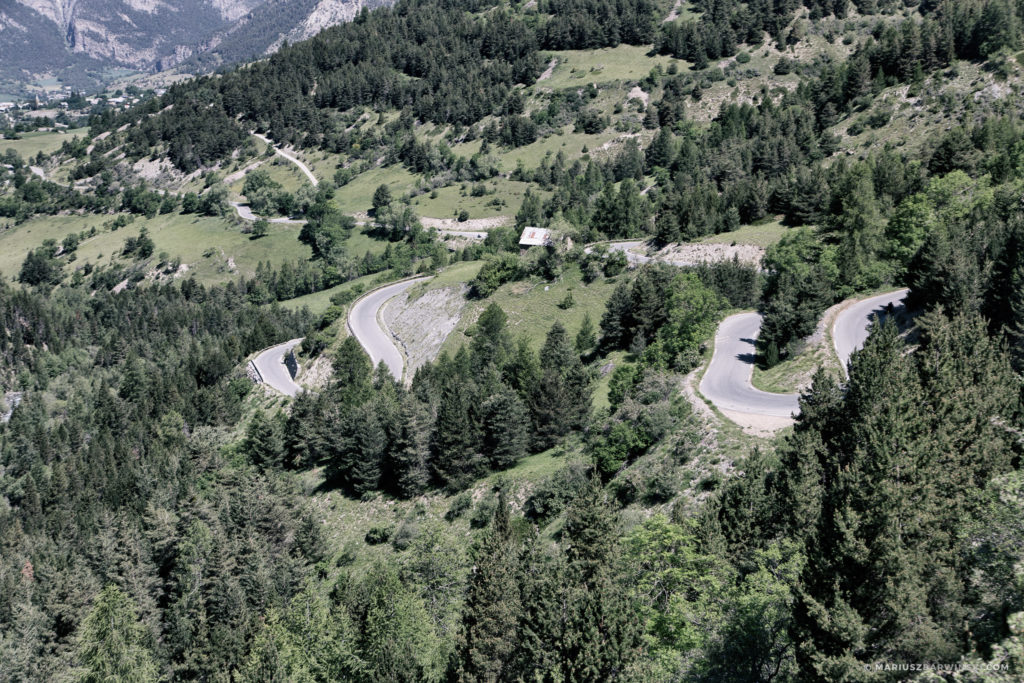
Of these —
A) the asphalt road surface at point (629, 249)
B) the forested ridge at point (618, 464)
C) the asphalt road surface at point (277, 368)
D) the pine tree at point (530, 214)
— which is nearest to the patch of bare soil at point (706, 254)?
the forested ridge at point (618, 464)

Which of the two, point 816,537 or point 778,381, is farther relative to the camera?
point 778,381

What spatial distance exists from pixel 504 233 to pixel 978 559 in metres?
140

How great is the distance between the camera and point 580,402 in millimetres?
74000

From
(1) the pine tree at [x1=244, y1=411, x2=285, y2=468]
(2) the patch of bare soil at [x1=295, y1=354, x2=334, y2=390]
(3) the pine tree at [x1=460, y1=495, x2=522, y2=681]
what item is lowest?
(2) the patch of bare soil at [x1=295, y1=354, x2=334, y2=390]

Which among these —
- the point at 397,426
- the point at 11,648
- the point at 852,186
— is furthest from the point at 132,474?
the point at 852,186

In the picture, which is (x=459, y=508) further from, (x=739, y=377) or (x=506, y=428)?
(x=739, y=377)

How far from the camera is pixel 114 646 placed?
51.9 metres

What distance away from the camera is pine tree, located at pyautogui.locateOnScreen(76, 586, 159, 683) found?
50.2 meters

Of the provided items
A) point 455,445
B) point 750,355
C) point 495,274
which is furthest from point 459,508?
point 495,274

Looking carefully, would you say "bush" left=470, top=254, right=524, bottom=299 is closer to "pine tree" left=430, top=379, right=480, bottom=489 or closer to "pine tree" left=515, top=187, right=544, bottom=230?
"pine tree" left=430, top=379, right=480, bottom=489

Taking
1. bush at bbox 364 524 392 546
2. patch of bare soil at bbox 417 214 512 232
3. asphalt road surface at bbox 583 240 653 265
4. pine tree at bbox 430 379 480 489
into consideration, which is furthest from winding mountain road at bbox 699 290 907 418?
patch of bare soil at bbox 417 214 512 232

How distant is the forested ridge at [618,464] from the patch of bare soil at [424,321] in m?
3.19

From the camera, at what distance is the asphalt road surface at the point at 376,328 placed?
10606cm

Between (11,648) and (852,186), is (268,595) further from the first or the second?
(852,186)
